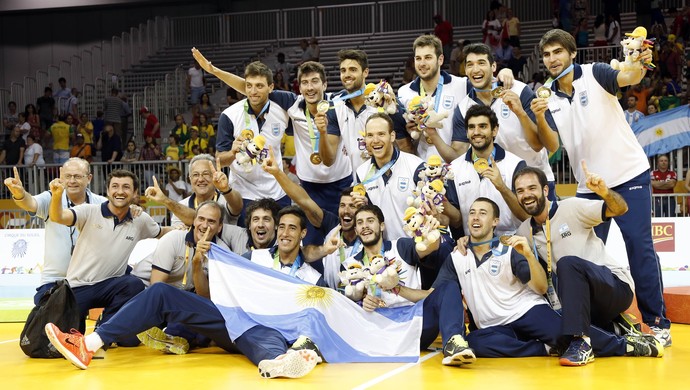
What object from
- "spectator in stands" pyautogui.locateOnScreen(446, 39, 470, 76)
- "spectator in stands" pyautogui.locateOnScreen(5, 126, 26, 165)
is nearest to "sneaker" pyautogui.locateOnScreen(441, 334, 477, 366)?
"spectator in stands" pyautogui.locateOnScreen(446, 39, 470, 76)

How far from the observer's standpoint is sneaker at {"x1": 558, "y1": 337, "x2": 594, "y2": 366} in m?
6.32

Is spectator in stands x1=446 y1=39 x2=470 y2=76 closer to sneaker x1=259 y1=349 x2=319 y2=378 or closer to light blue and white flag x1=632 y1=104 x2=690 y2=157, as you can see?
light blue and white flag x1=632 y1=104 x2=690 y2=157

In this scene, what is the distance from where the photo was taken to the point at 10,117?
24.2 metres

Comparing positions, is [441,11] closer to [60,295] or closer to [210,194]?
[210,194]

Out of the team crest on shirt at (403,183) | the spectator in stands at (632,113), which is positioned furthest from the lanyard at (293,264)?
the spectator in stands at (632,113)

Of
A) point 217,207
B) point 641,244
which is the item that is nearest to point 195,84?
point 217,207

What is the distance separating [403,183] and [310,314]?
1.50m

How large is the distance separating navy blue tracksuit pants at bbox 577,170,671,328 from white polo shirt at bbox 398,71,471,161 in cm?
175

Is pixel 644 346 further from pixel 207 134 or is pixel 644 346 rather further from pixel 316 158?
pixel 207 134

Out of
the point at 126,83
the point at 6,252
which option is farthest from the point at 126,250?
the point at 126,83

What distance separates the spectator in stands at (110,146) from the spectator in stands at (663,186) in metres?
11.6

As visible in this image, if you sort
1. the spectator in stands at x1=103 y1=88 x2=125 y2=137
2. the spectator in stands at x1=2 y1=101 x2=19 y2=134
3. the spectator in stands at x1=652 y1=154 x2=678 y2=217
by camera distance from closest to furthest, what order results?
the spectator in stands at x1=652 y1=154 x2=678 y2=217 → the spectator in stands at x1=103 y1=88 x2=125 y2=137 → the spectator in stands at x1=2 y1=101 x2=19 y2=134

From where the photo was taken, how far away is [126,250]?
803cm

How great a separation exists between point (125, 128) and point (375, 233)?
1629 cm
